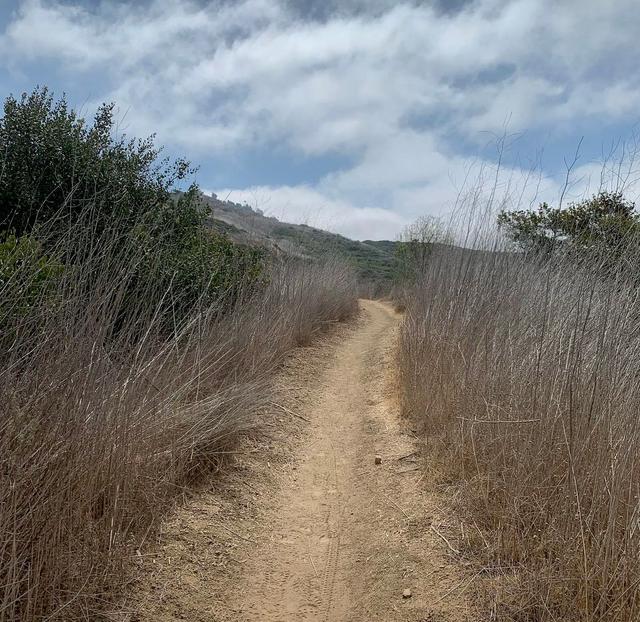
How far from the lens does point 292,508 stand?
386cm

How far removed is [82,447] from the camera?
7.54ft

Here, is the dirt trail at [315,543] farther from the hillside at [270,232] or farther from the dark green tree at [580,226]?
the hillside at [270,232]

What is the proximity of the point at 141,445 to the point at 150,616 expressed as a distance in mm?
828

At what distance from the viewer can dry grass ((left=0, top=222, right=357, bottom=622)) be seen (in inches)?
77.4

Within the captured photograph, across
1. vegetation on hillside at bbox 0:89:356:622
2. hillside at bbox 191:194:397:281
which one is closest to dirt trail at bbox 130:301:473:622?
vegetation on hillside at bbox 0:89:356:622

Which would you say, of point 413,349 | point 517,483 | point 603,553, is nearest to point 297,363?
point 413,349

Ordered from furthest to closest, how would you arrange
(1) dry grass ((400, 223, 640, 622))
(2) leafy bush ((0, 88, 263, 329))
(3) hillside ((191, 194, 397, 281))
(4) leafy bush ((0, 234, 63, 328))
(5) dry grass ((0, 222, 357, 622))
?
(3) hillside ((191, 194, 397, 281)), (2) leafy bush ((0, 88, 263, 329)), (4) leafy bush ((0, 234, 63, 328)), (1) dry grass ((400, 223, 640, 622)), (5) dry grass ((0, 222, 357, 622))

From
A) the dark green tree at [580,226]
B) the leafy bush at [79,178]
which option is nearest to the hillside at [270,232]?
the leafy bush at [79,178]

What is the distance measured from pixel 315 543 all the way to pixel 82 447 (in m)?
1.70

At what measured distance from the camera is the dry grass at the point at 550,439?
6.86 feet

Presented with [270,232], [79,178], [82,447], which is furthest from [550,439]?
[270,232]

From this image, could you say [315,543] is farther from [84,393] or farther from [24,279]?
[24,279]

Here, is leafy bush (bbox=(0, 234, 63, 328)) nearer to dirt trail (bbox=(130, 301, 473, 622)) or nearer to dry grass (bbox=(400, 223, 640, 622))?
dirt trail (bbox=(130, 301, 473, 622))

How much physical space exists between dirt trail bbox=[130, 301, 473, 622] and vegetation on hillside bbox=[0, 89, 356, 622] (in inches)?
10.3
